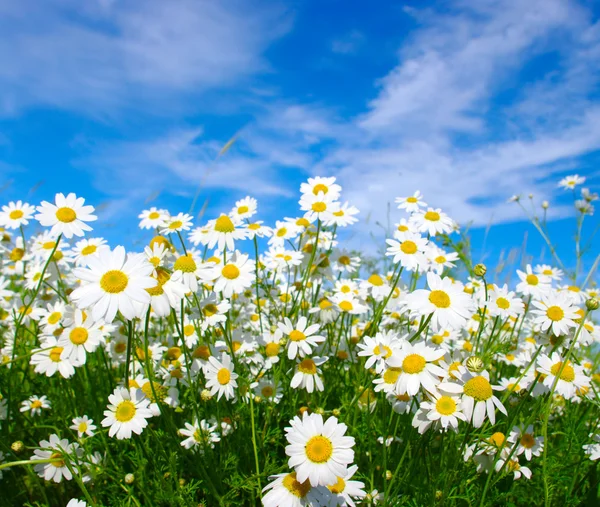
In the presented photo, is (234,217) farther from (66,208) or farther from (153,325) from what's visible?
(153,325)

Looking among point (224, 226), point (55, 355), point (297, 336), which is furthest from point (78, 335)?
point (297, 336)

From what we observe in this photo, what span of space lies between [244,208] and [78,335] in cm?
128

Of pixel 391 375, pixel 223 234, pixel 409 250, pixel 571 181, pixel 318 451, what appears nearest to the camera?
pixel 318 451

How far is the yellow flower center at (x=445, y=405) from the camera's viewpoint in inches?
75.8

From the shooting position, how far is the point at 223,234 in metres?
2.94

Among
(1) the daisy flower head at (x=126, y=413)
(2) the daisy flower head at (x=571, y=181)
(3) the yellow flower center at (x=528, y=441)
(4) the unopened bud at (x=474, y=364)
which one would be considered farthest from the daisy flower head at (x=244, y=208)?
(2) the daisy flower head at (x=571, y=181)

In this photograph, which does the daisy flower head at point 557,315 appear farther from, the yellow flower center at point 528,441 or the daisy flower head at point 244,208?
the daisy flower head at point 244,208

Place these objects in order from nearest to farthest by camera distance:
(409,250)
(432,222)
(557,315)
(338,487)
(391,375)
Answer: (338,487)
(391,375)
(557,315)
(409,250)
(432,222)

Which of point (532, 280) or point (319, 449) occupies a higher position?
point (532, 280)

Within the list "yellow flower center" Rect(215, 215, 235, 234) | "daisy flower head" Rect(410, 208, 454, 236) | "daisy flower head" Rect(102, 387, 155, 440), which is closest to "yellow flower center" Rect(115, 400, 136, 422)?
"daisy flower head" Rect(102, 387, 155, 440)

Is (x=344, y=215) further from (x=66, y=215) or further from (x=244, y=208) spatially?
(x=66, y=215)

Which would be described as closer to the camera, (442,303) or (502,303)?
(442,303)

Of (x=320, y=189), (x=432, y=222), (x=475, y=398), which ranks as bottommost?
(x=475, y=398)

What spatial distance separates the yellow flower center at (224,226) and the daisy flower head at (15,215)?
5.16ft
